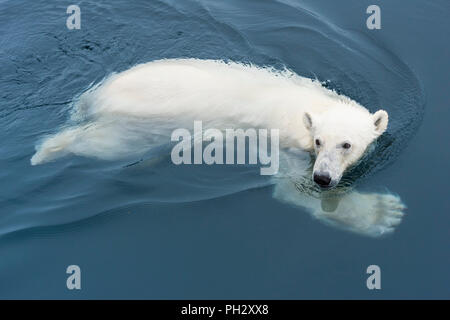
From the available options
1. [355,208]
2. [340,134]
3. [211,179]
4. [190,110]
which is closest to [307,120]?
[340,134]

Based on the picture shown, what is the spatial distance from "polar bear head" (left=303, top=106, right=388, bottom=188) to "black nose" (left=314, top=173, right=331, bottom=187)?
40 millimetres

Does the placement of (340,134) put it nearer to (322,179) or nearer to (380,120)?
(380,120)

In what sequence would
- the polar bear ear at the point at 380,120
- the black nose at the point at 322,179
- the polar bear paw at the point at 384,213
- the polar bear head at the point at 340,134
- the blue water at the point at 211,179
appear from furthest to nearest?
1. the polar bear ear at the point at 380,120
2. the polar bear head at the point at 340,134
3. the black nose at the point at 322,179
4. the polar bear paw at the point at 384,213
5. the blue water at the point at 211,179

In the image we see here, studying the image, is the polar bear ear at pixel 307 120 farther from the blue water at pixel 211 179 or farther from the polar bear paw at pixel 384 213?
the polar bear paw at pixel 384 213

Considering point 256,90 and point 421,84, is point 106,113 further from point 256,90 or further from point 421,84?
point 421,84

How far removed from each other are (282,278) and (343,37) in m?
5.67

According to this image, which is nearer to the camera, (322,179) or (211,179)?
(322,179)

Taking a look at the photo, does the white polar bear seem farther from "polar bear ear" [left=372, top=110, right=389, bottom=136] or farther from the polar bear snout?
the polar bear snout

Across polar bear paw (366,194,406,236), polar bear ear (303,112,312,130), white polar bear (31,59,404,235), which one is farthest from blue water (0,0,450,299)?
polar bear ear (303,112,312,130)

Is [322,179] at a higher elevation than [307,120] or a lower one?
A: lower

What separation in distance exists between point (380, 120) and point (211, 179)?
7.05ft

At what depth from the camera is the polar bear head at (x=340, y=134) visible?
20.7 ft

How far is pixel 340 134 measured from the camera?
6.43 meters

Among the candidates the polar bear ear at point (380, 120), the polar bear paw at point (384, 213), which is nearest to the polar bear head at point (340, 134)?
the polar bear ear at point (380, 120)
